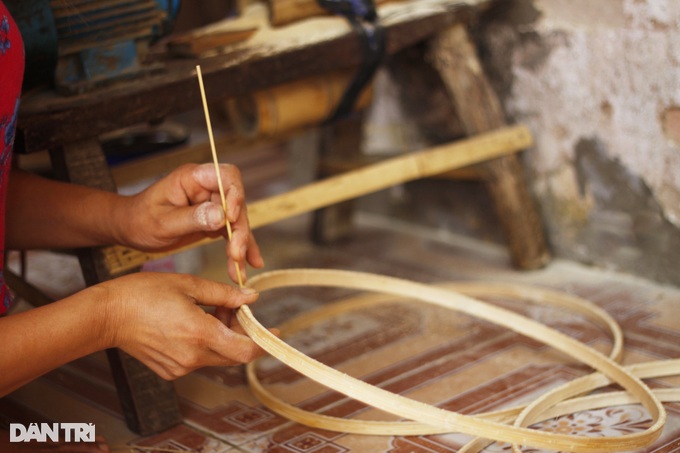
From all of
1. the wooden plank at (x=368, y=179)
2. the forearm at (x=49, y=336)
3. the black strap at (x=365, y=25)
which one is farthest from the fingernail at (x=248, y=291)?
the black strap at (x=365, y=25)

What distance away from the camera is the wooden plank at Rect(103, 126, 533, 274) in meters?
1.86

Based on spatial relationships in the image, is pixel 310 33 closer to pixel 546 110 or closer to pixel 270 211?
pixel 270 211

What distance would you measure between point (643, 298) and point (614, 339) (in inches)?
10.3

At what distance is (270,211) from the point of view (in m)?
2.07

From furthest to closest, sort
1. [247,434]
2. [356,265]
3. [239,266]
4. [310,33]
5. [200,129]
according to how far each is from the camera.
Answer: [200,129] → [356,265] → [310,33] → [247,434] → [239,266]

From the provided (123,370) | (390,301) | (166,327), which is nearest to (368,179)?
(390,301)

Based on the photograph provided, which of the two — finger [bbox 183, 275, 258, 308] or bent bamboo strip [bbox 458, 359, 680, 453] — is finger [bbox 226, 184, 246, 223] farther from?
bent bamboo strip [bbox 458, 359, 680, 453]

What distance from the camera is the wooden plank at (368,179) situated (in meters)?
1.86

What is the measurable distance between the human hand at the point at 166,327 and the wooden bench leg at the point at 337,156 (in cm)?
142

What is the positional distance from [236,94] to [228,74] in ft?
0.17

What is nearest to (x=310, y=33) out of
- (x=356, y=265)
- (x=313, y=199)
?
(x=313, y=199)

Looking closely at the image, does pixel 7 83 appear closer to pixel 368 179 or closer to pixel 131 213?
pixel 131 213

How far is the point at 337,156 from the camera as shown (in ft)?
9.52

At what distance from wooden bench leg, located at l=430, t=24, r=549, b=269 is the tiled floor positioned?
8cm
